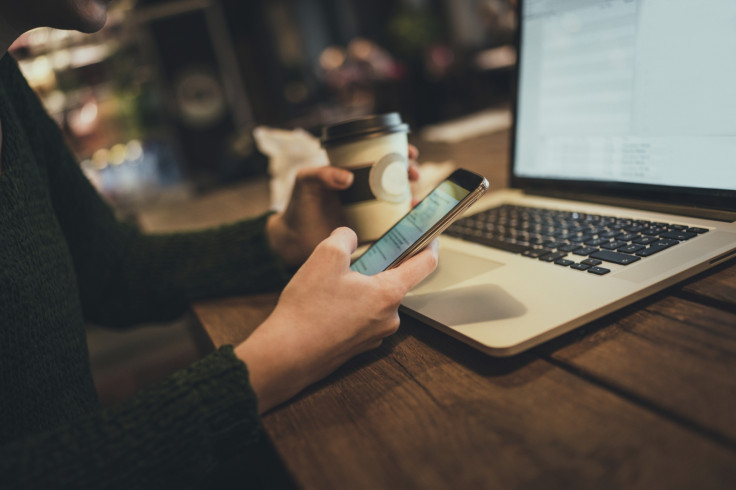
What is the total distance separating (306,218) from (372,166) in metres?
0.16

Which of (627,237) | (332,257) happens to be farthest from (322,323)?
(627,237)

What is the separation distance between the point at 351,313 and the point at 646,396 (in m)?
0.24

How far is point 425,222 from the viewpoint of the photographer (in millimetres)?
539

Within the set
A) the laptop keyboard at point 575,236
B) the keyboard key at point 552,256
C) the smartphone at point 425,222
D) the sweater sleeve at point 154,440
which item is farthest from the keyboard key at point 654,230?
the sweater sleeve at point 154,440

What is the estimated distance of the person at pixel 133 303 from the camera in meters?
0.38

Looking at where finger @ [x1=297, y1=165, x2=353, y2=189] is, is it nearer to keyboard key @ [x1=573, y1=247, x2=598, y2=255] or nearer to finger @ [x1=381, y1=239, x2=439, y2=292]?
finger @ [x1=381, y1=239, x2=439, y2=292]

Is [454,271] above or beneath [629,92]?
beneath

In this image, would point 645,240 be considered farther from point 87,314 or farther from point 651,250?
point 87,314

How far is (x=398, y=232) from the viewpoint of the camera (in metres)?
0.57

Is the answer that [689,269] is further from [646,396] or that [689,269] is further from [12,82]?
[12,82]

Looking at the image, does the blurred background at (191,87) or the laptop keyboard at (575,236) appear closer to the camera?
the laptop keyboard at (575,236)

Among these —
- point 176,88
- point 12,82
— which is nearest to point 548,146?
point 12,82

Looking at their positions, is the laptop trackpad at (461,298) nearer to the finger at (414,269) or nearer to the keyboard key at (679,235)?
the finger at (414,269)

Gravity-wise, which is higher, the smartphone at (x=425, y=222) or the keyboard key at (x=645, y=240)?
the smartphone at (x=425, y=222)
